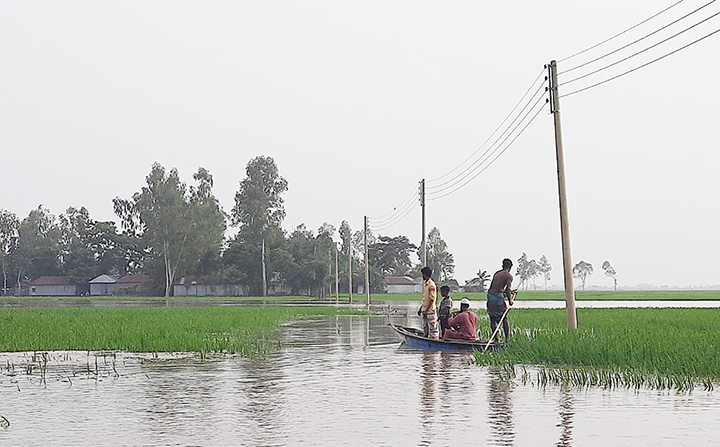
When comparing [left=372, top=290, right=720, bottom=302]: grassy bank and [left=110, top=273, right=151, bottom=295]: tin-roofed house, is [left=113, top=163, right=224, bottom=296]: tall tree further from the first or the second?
[left=372, top=290, right=720, bottom=302]: grassy bank

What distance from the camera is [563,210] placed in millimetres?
22641

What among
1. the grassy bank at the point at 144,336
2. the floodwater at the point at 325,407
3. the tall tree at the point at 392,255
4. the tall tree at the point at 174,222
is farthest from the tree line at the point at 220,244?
the floodwater at the point at 325,407

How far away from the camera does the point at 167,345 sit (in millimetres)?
22422

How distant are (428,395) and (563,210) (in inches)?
410

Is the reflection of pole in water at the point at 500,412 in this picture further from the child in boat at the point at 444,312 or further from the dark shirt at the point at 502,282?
the child in boat at the point at 444,312

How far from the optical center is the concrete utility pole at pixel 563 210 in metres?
22.1

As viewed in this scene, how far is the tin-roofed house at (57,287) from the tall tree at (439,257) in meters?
49.5

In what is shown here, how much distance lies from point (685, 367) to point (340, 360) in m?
7.46

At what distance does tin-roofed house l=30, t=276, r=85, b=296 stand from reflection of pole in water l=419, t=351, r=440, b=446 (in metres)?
110

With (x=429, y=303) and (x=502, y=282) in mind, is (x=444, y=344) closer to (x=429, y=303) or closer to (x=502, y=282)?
(x=502, y=282)

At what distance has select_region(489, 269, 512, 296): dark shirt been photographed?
20016mm

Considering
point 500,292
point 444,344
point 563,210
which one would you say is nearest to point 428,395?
point 500,292

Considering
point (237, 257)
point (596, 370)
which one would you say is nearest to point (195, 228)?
point (237, 257)

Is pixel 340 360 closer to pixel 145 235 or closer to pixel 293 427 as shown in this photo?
pixel 293 427
